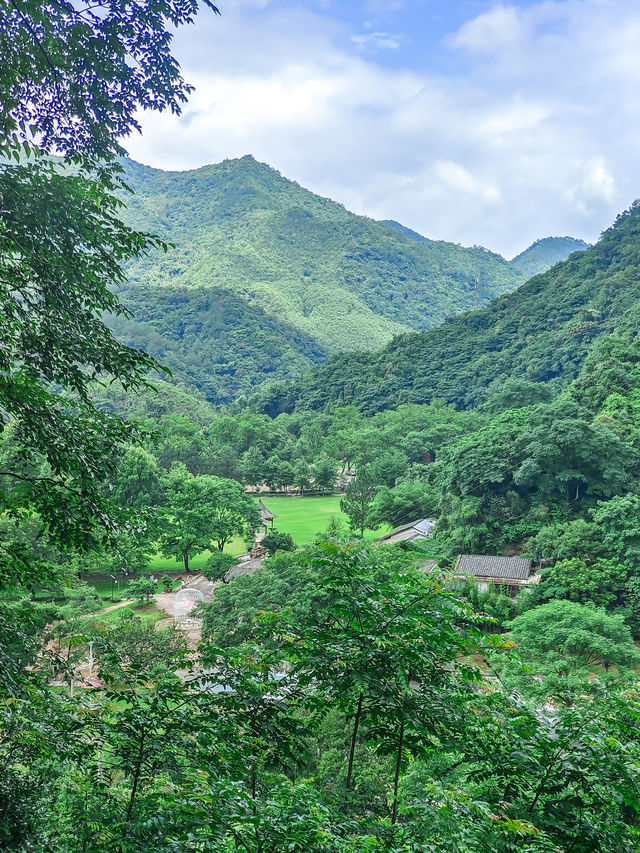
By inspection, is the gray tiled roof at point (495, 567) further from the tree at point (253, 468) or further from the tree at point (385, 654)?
the tree at point (253, 468)

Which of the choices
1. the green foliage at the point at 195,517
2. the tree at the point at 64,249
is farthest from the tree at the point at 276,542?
the tree at the point at 64,249

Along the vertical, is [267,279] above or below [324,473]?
above

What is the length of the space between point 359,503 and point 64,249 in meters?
31.1

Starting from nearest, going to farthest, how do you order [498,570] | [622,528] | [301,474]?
[622,528] → [498,570] → [301,474]

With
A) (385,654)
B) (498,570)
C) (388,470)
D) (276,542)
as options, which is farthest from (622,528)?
(388,470)

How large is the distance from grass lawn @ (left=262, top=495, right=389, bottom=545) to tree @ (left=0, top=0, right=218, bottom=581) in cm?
2802

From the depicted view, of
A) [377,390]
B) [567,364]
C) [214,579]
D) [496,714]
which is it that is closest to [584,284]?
[567,364]

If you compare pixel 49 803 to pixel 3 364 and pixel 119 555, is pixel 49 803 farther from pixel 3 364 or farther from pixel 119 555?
pixel 3 364

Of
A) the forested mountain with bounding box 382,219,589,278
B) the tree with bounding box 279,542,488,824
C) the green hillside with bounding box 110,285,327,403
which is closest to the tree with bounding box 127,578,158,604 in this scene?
the tree with bounding box 279,542,488,824

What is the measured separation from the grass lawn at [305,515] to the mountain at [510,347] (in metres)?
16.0

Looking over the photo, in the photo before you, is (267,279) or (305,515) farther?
(267,279)

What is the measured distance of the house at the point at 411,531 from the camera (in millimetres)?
30823

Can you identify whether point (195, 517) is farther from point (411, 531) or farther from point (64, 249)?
point (64, 249)

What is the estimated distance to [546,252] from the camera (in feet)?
614
